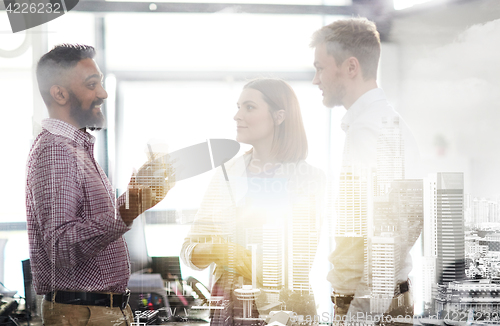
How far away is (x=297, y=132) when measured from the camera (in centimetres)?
163

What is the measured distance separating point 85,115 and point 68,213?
422 mm

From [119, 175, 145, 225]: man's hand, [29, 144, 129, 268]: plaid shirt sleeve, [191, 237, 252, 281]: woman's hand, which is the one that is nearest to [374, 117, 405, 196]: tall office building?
[191, 237, 252, 281]: woman's hand

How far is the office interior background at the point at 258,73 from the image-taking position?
5.35ft

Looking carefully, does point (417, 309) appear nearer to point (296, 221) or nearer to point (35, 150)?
point (296, 221)

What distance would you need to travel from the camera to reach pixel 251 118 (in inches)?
64.9

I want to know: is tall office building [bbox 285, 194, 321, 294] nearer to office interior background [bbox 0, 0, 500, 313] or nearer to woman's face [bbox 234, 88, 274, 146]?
office interior background [bbox 0, 0, 500, 313]

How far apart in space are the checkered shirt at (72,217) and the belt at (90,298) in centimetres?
2

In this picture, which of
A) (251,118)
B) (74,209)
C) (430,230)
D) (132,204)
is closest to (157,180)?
(132,204)

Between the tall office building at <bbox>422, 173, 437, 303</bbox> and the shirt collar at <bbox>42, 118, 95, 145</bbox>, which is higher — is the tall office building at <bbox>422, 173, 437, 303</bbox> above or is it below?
below

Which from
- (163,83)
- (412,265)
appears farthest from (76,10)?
(412,265)

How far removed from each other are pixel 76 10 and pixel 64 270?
112cm

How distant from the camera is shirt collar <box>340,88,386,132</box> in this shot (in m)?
1.63

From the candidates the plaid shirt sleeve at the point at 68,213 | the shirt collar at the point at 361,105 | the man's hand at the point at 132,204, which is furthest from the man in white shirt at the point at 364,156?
the plaid shirt sleeve at the point at 68,213

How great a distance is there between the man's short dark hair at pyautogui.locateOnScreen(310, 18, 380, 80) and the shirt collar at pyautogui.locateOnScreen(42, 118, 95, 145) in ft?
3.40
